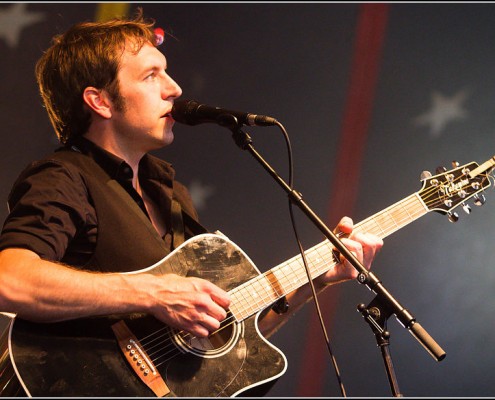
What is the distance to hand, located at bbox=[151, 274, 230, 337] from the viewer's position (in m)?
1.78

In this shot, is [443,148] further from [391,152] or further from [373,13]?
[373,13]

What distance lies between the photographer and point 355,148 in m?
3.38

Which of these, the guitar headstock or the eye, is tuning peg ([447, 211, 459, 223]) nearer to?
the guitar headstock

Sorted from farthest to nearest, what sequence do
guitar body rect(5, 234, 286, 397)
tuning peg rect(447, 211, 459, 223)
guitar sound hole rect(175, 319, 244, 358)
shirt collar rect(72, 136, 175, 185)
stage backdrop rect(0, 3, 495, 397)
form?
1. stage backdrop rect(0, 3, 495, 397)
2. tuning peg rect(447, 211, 459, 223)
3. shirt collar rect(72, 136, 175, 185)
4. guitar sound hole rect(175, 319, 244, 358)
5. guitar body rect(5, 234, 286, 397)

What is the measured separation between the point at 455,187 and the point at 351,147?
1.02 m

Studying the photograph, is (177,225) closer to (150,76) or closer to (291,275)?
(291,275)

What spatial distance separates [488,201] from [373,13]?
1.24 m

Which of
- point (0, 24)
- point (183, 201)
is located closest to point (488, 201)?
point (183, 201)

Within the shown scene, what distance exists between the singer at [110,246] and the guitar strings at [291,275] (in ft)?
0.06

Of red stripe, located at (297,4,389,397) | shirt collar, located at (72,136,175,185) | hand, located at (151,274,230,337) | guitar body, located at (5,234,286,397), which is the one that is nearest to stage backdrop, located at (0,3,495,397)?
red stripe, located at (297,4,389,397)

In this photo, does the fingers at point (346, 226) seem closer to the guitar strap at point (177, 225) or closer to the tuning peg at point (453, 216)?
the tuning peg at point (453, 216)

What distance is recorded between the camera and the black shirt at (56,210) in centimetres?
169

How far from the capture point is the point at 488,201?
3.38 metres

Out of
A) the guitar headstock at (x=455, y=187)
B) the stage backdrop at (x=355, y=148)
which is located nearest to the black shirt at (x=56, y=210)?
the stage backdrop at (x=355, y=148)
